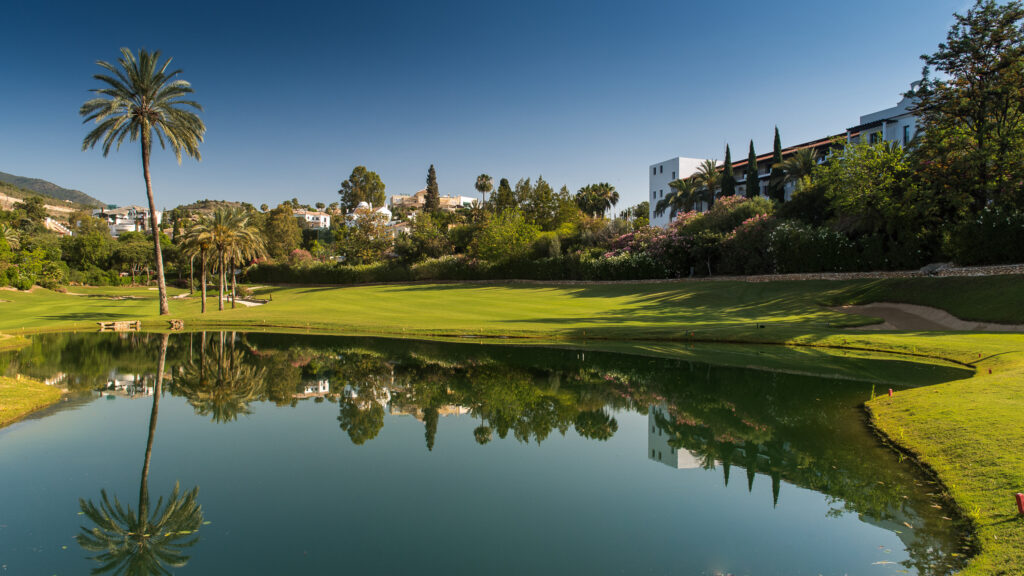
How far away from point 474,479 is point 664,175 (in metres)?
91.0

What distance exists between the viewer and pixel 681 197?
8162 cm

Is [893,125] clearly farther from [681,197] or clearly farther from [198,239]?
[198,239]

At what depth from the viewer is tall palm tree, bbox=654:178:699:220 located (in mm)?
80625

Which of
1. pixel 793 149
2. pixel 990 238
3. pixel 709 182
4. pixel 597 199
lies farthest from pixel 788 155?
pixel 990 238

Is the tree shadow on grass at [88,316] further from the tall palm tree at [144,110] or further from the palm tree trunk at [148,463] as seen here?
the palm tree trunk at [148,463]

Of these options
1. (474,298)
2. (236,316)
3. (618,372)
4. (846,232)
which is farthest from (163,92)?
(846,232)

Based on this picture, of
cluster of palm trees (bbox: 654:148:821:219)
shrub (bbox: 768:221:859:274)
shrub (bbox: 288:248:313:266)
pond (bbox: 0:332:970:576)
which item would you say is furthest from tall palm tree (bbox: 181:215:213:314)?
cluster of palm trees (bbox: 654:148:821:219)

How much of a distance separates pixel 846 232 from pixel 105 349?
4667 centimetres

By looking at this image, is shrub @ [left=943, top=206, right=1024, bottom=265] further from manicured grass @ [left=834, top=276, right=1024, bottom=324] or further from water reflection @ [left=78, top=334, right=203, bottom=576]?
water reflection @ [left=78, top=334, right=203, bottom=576]

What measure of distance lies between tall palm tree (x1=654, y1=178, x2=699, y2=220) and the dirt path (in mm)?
50315

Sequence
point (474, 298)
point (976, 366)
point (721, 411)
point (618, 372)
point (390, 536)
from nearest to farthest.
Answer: point (390, 536), point (721, 411), point (976, 366), point (618, 372), point (474, 298)

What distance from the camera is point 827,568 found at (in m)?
6.50

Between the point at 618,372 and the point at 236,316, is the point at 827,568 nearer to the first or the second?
the point at 618,372

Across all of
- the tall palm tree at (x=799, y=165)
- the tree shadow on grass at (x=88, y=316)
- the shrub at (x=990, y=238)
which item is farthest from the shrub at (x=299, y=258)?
the shrub at (x=990, y=238)
